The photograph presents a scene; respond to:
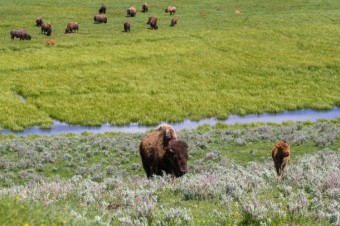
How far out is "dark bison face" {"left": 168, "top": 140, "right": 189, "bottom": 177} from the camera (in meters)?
14.2

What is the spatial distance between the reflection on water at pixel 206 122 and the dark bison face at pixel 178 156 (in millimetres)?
16862

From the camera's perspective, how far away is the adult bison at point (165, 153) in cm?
1427

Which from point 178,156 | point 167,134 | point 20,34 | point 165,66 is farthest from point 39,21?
point 178,156

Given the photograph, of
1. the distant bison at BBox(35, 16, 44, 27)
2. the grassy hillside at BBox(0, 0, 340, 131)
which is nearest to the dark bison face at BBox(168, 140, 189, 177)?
the grassy hillside at BBox(0, 0, 340, 131)

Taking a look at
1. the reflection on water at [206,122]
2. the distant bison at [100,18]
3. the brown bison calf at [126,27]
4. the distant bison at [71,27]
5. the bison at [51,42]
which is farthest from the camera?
the distant bison at [100,18]

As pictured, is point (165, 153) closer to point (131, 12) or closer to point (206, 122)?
point (206, 122)

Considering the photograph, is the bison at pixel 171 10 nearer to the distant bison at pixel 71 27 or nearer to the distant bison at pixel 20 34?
the distant bison at pixel 71 27

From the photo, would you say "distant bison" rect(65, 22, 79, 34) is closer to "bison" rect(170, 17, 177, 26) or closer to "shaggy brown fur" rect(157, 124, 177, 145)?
"bison" rect(170, 17, 177, 26)

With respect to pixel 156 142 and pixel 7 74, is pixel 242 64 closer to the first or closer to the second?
pixel 7 74

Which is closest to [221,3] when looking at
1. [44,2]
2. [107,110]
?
[44,2]

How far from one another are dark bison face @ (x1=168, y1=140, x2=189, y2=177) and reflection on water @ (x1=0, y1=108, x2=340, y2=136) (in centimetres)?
1686

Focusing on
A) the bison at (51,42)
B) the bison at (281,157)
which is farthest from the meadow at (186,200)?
the bison at (51,42)

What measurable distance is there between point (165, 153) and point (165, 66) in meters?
29.8

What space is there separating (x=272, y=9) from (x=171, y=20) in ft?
54.5
